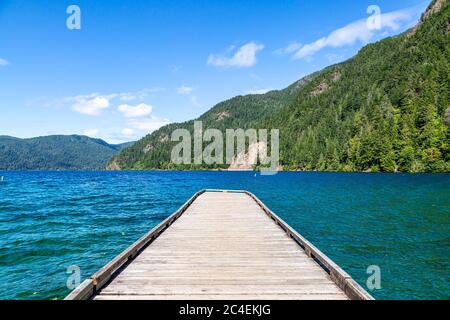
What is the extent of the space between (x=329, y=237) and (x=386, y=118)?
391 feet

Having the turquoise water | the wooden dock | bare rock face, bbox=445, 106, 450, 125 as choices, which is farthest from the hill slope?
the wooden dock

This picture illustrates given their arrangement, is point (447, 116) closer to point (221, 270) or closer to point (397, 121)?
point (397, 121)

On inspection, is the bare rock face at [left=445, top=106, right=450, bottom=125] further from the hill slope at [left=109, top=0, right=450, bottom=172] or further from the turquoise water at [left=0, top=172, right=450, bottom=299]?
the turquoise water at [left=0, top=172, right=450, bottom=299]

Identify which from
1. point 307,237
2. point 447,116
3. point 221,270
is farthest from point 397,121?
point 221,270

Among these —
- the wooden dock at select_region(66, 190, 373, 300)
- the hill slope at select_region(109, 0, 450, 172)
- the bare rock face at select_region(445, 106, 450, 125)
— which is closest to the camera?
the wooden dock at select_region(66, 190, 373, 300)

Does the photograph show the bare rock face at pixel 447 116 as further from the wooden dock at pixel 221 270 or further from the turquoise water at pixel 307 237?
the wooden dock at pixel 221 270

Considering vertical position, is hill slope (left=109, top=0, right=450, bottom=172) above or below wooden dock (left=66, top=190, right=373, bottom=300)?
above

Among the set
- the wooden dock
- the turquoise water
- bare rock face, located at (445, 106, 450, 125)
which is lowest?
the turquoise water

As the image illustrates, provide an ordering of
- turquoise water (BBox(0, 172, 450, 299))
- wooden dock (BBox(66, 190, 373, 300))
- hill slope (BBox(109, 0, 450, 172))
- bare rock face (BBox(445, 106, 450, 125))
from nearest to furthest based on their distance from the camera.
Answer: wooden dock (BBox(66, 190, 373, 300))
turquoise water (BBox(0, 172, 450, 299))
bare rock face (BBox(445, 106, 450, 125))
hill slope (BBox(109, 0, 450, 172))

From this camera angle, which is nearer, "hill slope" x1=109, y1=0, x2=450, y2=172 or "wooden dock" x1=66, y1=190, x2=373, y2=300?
"wooden dock" x1=66, y1=190, x2=373, y2=300

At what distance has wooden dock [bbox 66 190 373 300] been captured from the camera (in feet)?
21.6

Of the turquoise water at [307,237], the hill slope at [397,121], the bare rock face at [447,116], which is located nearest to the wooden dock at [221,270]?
the turquoise water at [307,237]

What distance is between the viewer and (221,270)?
323 inches
